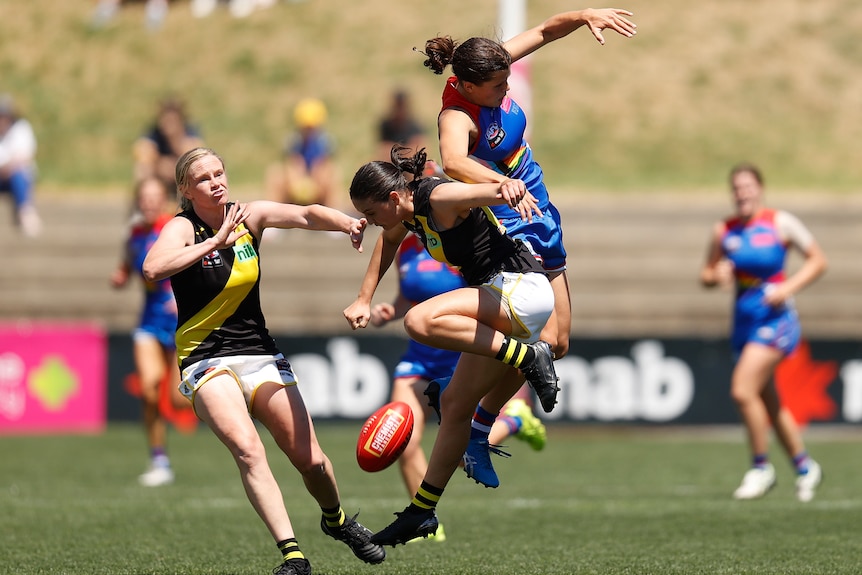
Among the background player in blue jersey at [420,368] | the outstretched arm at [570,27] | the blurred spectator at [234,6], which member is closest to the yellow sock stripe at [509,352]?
the outstretched arm at [570,27]

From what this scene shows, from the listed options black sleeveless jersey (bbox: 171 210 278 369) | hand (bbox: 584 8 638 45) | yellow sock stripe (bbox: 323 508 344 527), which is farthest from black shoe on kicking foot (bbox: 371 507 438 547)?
hand (bbox: 584 8 638 45)

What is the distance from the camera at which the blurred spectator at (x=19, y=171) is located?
60.5ft

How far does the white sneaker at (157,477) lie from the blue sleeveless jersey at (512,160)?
506cm

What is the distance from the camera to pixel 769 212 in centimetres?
1020

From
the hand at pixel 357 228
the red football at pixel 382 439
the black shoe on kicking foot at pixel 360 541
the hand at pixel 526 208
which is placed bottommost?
the black shoe on kicking foot at pixel 360 541

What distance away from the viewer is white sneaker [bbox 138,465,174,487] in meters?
10.7

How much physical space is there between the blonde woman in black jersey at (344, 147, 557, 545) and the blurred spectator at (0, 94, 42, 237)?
13.1 m

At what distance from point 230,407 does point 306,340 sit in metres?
9.18

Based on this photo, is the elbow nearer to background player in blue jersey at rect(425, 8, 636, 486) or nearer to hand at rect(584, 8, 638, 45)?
background player in blue jersey at rect(425, 8, 636, 486)

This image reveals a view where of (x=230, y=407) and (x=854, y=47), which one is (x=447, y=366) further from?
(x=854, y=47)

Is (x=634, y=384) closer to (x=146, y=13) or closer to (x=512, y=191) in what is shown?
(x=512, y=191)

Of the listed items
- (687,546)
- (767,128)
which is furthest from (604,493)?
(767,128)

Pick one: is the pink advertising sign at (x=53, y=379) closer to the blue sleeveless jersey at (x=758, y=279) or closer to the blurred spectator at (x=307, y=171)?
the blurred spectator at (x=307, y=171)

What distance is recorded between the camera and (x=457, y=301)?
6285mm
